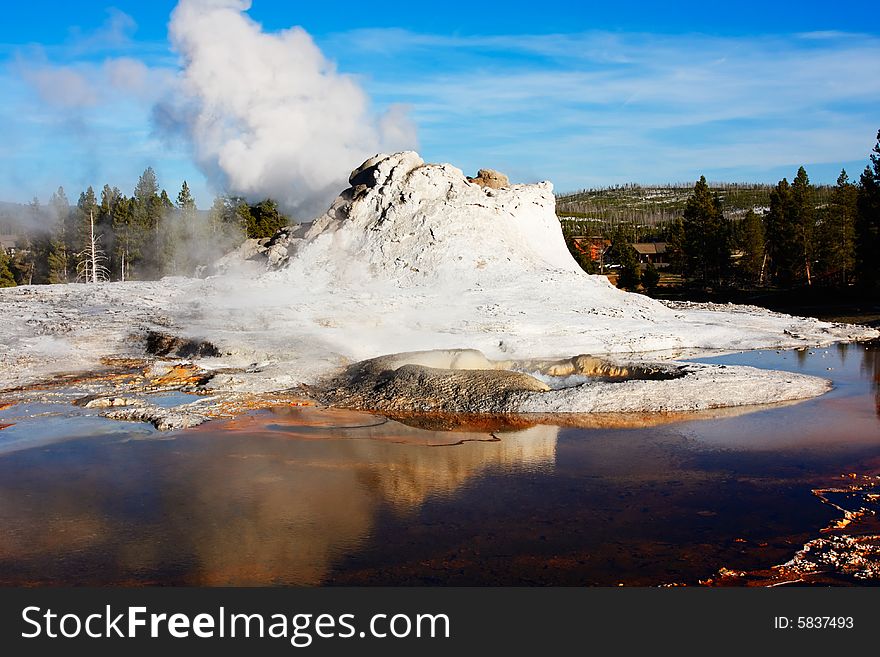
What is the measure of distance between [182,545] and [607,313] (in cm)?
1336

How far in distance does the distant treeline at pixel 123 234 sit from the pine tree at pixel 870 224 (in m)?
25.0

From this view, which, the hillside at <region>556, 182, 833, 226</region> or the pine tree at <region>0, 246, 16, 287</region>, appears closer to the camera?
the pine tree at <region>0, 246, 16, 287</region>

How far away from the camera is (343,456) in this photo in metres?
8.87

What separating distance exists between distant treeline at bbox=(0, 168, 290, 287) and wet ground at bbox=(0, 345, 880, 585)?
1046 inches

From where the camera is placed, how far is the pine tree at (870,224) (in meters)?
29.1

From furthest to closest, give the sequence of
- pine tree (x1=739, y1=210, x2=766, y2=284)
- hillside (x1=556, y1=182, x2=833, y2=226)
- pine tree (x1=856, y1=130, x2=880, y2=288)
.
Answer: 1. hillside (x1=556, y1=182, x2=833, y2=226)
2. pine tree (x1=739, y1=210, x2=766, y2=284)
3. pine tree (x1=856, y1=130, x2=880, y2=288)

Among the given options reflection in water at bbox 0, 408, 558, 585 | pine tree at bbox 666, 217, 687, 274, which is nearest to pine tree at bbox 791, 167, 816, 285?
pine tree at bbox 666, 217, 687, 274

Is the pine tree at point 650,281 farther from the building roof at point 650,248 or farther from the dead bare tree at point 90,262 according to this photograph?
the dead bare tree at point 90,262

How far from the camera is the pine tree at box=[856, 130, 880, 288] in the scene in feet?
95.3

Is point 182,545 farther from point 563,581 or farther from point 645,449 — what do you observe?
point 645,449

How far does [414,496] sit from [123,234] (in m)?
37.8

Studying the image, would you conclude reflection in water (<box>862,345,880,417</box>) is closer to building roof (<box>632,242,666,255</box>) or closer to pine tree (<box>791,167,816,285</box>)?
pine tree (<box>791,167,816,285</box>)

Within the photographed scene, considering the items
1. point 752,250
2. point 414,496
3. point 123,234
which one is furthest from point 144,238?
point 414,496

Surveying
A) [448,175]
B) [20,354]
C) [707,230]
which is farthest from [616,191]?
[20,354]
